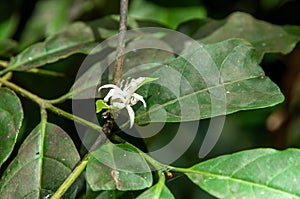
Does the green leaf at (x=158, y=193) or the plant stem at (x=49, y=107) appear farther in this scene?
the plant stem at (x=49, y=107)

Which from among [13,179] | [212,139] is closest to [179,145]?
[212,139]

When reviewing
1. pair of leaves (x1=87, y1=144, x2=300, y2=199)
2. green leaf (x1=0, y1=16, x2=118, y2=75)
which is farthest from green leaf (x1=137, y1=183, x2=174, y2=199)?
green leaf (x1=0, y1=16, x2=118, y2=75)

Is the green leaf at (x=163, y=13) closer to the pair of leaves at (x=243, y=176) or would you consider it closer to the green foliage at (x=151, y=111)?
the green foliage at (x=151, y=111)

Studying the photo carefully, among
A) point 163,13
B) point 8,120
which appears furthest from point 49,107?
point 163,13

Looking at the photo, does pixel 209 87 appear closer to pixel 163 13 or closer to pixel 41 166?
pixel 41 166

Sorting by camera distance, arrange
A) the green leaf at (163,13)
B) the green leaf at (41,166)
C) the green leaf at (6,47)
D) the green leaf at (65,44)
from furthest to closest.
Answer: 1. the green leaf at (163,13)
2. the green leaf at (6,47)
3. the green leaf at (65,44)
4. the green leaf at (41,166)

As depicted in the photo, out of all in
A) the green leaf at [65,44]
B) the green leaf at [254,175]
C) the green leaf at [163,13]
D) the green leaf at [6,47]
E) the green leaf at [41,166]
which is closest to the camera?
the green leaf at [254,175]

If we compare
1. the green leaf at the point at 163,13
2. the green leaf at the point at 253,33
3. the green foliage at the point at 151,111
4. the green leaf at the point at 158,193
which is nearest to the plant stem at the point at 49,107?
the green foliage at the point at 151,111
